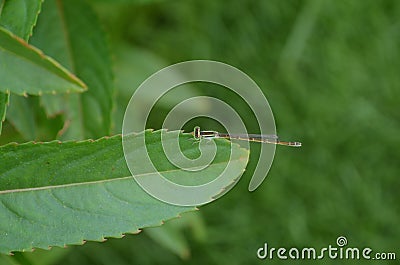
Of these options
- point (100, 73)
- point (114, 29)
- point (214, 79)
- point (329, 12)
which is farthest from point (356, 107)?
point (100, 73)
